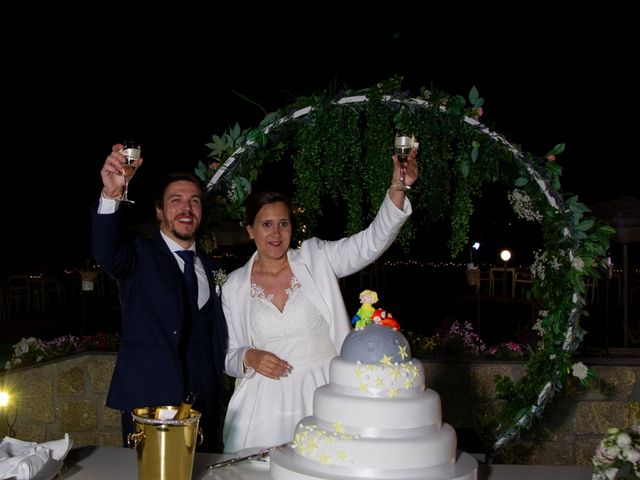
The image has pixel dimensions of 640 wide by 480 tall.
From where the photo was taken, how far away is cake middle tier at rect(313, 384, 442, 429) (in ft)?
6.67

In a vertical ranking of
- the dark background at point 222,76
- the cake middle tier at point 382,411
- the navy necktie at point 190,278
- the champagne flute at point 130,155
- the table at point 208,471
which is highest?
the dark background at point 222,76

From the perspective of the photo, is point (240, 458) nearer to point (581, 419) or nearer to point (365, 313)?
point (365, 313)

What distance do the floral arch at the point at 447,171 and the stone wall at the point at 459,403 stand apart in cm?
80

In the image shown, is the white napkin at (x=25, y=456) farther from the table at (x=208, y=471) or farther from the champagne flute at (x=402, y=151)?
the champagne flute at (x=402, y=151)

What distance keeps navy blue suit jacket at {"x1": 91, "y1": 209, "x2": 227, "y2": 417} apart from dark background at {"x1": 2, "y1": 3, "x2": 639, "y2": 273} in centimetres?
729

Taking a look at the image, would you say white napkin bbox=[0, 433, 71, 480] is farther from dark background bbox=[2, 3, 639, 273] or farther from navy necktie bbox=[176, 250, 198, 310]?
dark background bbox=[2, 3, 639, 273]

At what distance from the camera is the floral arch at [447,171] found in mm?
4270

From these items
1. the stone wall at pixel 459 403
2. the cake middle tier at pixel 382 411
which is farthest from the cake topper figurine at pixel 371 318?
the stone wall at pixel 459 403

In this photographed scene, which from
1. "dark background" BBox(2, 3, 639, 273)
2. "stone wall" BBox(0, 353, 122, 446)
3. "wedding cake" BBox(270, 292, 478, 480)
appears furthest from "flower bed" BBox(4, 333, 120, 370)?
"dark background" BBox(2, 3, 639, 273)

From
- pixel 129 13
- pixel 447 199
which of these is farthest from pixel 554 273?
pixel 129 13

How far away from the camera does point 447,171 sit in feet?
15.1

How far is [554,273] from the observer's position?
4.37 metres

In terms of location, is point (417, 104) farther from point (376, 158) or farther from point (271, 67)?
point (271, 67)

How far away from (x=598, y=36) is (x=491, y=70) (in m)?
2.55
